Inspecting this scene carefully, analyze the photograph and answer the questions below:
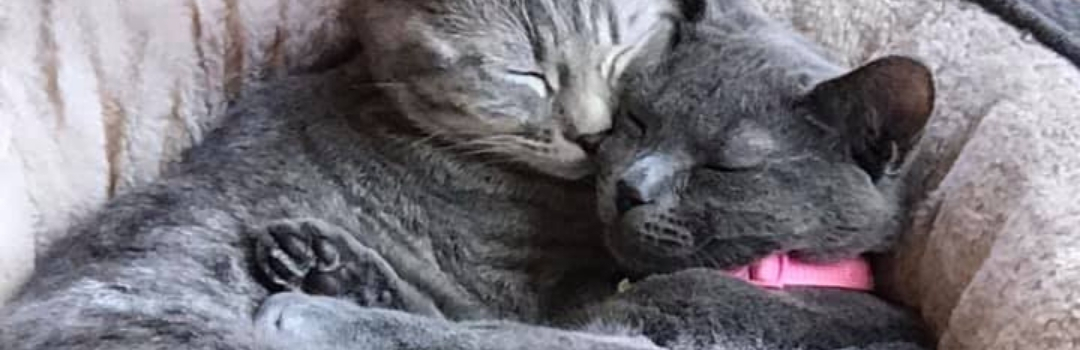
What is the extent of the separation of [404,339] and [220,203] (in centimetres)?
28

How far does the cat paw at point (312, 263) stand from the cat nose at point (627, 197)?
0.23 meters

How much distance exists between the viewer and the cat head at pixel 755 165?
1.53m

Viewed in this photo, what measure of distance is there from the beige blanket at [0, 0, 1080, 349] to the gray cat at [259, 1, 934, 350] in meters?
0.08

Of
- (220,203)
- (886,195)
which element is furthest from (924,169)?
(220,203)

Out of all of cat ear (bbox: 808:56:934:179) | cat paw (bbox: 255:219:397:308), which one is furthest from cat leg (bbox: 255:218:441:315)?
cat ear (bbox: 808:56:934:179)

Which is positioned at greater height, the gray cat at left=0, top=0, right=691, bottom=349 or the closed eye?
the closed eye

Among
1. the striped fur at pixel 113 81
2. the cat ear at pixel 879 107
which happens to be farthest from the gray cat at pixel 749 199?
the striped fur at pixel 113 81

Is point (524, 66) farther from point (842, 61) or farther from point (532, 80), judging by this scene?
point (842, 61)

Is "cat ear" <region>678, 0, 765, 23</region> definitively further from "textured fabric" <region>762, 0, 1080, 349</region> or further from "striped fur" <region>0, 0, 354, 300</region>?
"striped fur" <region>0, 0, 354, 300</region>

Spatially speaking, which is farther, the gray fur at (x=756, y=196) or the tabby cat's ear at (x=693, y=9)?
the tabby cat's ear at (x=693, y=9)

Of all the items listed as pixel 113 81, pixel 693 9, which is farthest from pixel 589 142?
pixel 113 81

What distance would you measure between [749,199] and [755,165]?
0.03 m

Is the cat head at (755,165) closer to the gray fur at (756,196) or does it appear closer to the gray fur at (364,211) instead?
the gray fur at (756,196)

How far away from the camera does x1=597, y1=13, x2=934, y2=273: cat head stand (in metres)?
1.53
